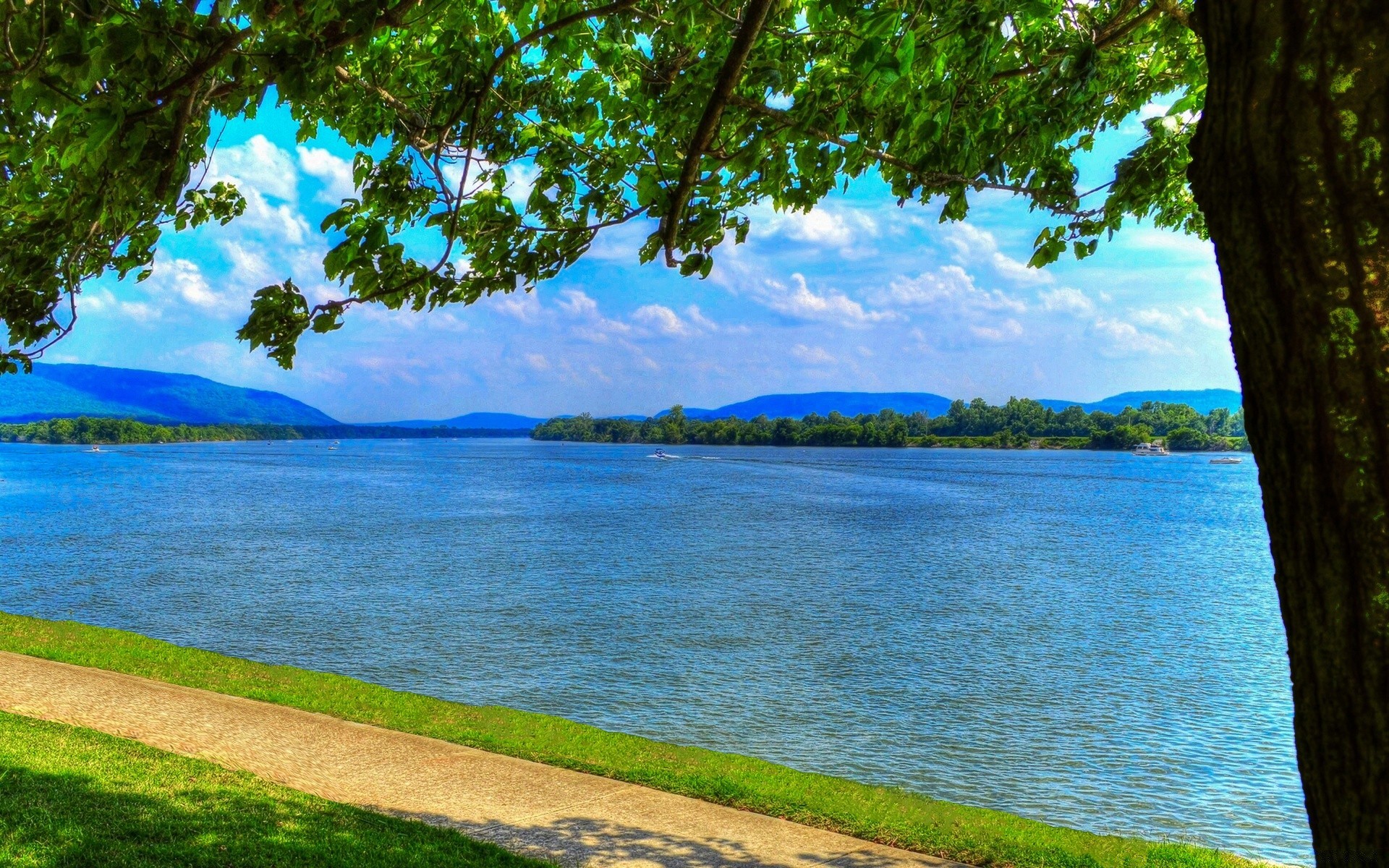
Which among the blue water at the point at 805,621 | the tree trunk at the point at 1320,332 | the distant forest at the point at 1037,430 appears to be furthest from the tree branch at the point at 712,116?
the distant forest at the point at 1037,430

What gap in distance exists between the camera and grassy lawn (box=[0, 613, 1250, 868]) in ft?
29.8

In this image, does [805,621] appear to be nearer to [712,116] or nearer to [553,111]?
[553,111]

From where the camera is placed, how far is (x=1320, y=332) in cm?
176

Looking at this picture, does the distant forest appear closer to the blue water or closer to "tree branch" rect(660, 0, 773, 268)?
the blue water

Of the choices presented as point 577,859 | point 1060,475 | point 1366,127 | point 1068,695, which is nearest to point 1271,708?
point 1068,695

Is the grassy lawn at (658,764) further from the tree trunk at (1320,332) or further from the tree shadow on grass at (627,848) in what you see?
the tree trunk at (1320,332)

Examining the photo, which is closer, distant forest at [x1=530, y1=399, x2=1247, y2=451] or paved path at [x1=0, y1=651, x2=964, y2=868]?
paved path at [x1=0, y1=651, x2=964, y2=868]

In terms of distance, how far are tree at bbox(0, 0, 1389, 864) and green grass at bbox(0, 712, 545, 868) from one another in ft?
11.1

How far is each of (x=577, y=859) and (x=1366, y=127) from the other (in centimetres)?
743

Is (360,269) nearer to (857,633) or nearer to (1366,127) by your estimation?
(1366,127)

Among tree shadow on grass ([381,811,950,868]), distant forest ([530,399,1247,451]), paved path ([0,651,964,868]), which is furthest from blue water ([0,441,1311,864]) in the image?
distant forest ([530,399,1247,451])

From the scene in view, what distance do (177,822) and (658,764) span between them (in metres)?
5.54

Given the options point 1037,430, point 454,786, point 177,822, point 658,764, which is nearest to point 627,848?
point 454,786

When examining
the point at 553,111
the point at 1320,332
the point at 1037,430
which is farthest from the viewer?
the point at 1037,430
